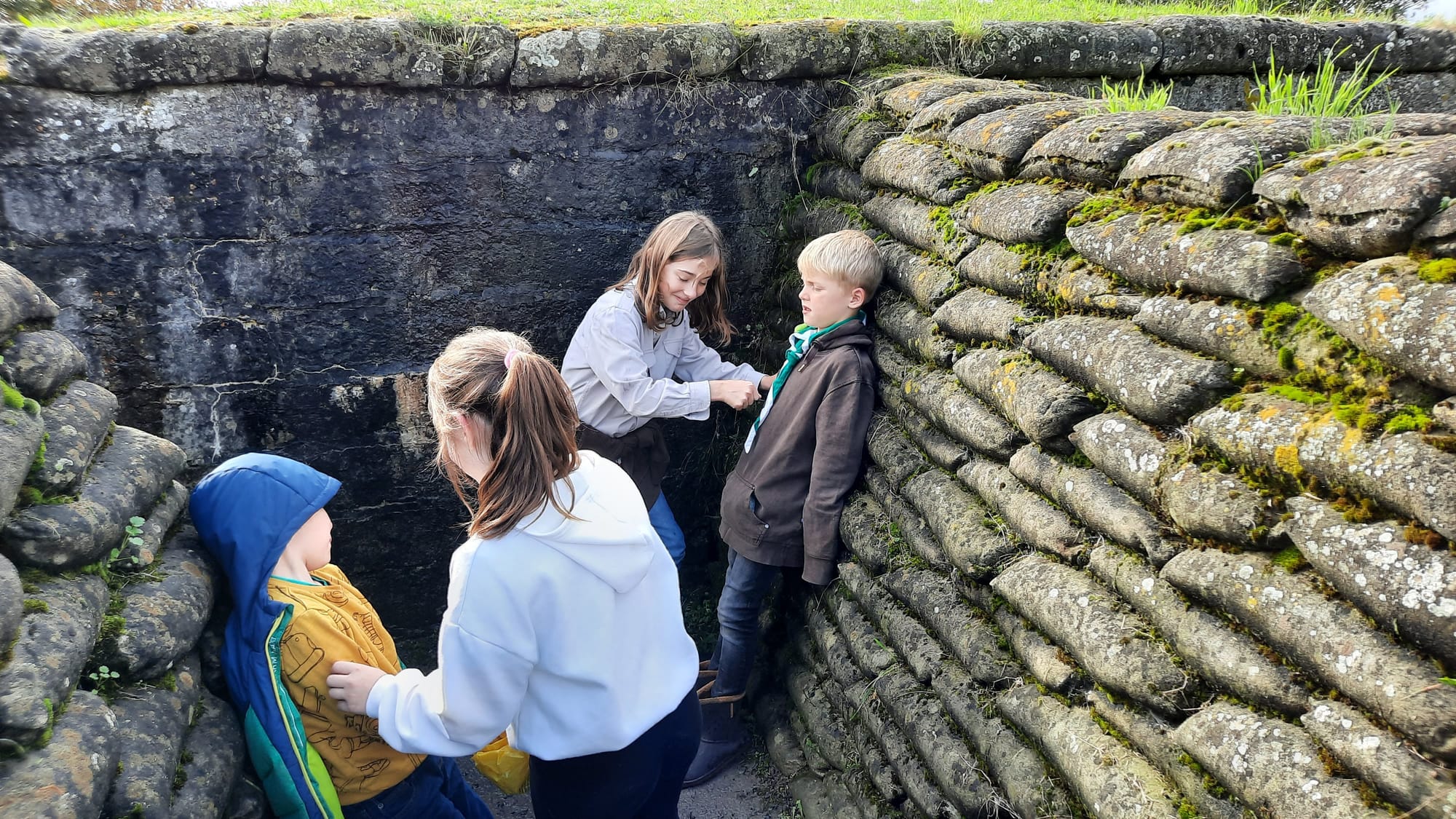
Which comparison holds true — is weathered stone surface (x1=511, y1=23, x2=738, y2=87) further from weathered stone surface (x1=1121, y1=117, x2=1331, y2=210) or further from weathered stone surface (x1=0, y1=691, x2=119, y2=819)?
weathered stone surface (x1=0, y1=691, x2=119, y2=819)

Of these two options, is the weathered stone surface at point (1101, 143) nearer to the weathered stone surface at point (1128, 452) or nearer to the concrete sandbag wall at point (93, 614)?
the weathered stone surface at point (1128, 452)

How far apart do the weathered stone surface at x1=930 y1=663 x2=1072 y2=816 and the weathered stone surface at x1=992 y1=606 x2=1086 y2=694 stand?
18 cm

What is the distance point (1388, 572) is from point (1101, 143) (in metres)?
1.34

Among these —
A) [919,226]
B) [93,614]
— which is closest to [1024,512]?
[919,226]

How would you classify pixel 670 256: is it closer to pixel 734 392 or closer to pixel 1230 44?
pixel 734 392

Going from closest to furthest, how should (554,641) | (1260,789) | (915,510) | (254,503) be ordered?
(1260,789), (554,641), (254,503), (915,510)

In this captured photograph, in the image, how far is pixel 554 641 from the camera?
2.16m

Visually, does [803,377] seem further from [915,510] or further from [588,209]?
[588,209]

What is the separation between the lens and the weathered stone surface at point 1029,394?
89.8 inches

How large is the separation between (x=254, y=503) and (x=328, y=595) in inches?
13.3

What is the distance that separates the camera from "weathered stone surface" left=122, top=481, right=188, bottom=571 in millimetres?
2123

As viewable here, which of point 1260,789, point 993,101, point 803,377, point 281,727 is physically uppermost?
point 993,101

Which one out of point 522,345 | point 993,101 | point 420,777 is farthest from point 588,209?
point 420,777

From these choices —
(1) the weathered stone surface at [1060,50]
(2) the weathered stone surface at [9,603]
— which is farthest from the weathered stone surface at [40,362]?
(1) the weathered stone surface at [1060,50]
